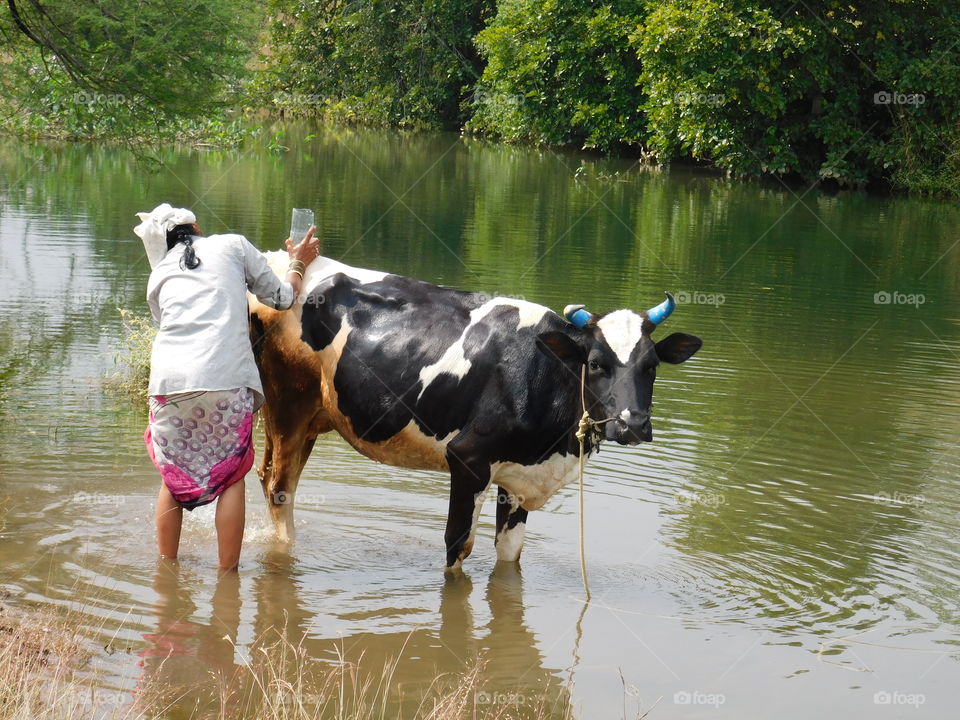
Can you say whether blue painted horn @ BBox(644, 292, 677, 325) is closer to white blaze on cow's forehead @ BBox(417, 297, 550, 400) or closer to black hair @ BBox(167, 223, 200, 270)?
white blaze on cow's forehead @ BBox(417, 297, 550, 400)

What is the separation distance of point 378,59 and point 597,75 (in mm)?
14015

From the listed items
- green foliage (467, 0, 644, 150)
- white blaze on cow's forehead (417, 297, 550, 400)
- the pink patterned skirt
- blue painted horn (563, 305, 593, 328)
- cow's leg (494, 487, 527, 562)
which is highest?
green foliage (467, 0, 644, 150)

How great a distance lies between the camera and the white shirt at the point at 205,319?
570cm

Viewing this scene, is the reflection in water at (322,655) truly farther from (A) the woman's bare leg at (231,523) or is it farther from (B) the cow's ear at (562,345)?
(B) the cow's ear at (562,345)

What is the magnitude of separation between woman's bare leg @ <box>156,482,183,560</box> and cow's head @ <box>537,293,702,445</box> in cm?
198

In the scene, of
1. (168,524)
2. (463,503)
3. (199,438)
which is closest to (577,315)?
(463,503)

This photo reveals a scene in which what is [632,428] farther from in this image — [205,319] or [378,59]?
[378,59]

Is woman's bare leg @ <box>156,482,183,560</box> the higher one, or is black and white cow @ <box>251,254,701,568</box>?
black and white cow @ <box>251,254,701,568</box>

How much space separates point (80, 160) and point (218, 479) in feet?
73.3

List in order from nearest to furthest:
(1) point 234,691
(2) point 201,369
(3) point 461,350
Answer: (1) point 234,691 → (2) point 201,369 → (3) point 461,350

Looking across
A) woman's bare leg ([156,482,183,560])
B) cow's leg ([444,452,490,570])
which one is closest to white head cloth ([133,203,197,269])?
woman's bare leg ([156,482,183,560])

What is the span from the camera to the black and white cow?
606 centimetres

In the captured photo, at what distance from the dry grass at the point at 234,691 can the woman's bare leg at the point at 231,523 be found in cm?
73

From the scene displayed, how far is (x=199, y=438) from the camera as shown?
580cm
